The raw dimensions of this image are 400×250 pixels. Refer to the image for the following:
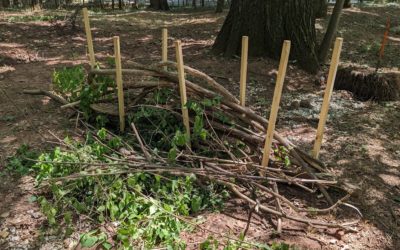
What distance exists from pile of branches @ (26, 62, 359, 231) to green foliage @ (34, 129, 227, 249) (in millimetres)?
98

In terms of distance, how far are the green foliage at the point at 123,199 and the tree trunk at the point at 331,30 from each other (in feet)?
13.2

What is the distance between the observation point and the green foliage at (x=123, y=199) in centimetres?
240

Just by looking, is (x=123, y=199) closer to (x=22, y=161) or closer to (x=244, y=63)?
(x=22, y=161)

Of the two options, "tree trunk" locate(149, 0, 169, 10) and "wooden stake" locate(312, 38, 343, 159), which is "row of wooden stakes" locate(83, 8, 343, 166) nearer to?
"wooden stake" locate(312, 38, 343, 159)

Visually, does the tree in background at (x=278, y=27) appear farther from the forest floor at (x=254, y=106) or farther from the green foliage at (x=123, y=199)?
the green foliage at (x=123, y=199)

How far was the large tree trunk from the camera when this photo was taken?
581 centimetres

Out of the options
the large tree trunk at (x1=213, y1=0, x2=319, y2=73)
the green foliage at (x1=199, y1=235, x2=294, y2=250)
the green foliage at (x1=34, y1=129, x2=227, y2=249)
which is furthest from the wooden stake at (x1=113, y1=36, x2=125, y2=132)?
the large tree trunk at (x1=213, y1=0, x2=319, y2=73)

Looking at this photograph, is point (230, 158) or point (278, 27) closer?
point (230, 158)

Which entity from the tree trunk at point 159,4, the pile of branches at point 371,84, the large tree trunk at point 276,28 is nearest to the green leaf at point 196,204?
the pile of branches at point 371,84

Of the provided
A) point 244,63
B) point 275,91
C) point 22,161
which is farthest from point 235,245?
point 22,161

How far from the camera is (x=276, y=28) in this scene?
5.82 meters

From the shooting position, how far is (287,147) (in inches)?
122

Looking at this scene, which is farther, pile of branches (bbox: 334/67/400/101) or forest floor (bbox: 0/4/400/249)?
pile of branches (bbox: 334/67/400/101)

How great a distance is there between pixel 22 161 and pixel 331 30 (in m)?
4.85
